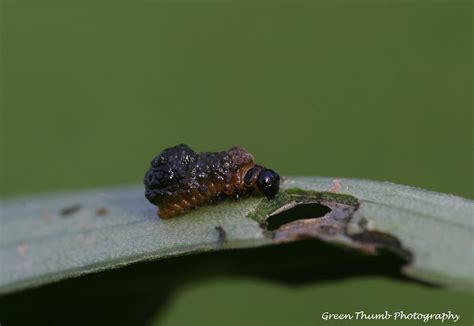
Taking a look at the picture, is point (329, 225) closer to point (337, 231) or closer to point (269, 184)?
point (337, 231)

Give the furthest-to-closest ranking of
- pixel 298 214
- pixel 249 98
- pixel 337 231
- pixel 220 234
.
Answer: pixel 249 98 → pixel 298 214 → pixel 220 234 → pixel 337 231

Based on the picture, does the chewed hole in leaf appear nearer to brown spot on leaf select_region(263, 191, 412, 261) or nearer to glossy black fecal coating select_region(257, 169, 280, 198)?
brown spot on leaf select_region(263, 191, 412, 261)

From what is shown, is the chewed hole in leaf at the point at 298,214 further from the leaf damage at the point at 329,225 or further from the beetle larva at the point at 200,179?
the beetle larva at the point at 200,179

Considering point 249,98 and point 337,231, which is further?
point 249,98

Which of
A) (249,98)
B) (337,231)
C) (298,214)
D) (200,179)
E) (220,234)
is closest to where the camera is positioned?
(337,231)

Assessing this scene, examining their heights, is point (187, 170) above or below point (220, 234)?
above

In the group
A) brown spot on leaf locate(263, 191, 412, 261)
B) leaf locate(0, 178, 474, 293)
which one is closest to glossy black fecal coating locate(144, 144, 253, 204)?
leaf locate(0, 178, 474, 293)

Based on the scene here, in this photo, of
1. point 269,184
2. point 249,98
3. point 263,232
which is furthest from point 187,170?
point 249,98
